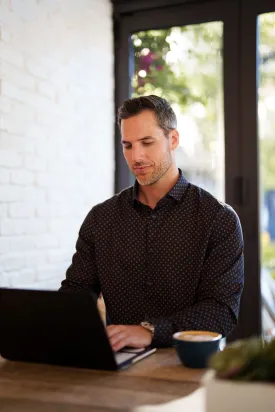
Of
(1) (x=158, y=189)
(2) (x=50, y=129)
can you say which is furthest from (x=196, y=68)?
(1) (x=158, y=189)

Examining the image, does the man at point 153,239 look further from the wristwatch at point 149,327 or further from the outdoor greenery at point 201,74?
the outdoor greenery at point 201,74

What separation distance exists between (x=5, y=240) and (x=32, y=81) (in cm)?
76

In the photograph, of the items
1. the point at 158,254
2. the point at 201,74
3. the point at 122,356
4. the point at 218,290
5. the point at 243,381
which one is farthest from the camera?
the point at 201,74

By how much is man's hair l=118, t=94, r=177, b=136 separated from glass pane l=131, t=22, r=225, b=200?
1.15 meters

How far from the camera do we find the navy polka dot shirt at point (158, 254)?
1.97 m

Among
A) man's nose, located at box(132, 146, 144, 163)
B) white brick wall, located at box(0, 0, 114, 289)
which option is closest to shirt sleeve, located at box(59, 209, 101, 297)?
man's nose, located at box(132, 146, 144, 163)

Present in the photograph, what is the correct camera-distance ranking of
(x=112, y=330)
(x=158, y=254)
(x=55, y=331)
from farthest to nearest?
(x=158, y=254)
(x=112, y=330)
(x=55, y=331)

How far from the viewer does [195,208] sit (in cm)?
209

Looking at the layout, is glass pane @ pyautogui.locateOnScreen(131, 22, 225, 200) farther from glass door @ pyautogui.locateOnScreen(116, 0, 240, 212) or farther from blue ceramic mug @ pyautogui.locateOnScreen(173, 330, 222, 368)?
blue ceramic mug @ pyautogui.locateOnScreen(173, 330, 222, 368)

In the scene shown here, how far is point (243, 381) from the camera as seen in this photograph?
0.76 meters

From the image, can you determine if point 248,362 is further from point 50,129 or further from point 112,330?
point 50,129

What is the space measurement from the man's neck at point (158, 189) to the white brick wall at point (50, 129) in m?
0.70

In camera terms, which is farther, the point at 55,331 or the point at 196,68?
the point at 196,68

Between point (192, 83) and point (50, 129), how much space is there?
0.96 meters
